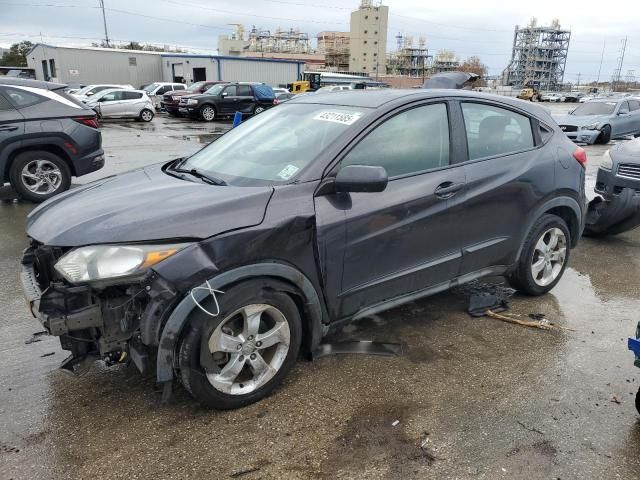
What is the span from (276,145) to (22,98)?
5.50m

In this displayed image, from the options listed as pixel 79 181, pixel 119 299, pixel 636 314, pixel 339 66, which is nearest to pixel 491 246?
pixel 636 314

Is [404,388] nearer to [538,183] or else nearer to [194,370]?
[194,370]

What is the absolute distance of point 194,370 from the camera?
8.32 ft

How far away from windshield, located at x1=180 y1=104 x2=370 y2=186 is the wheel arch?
56 centimetres

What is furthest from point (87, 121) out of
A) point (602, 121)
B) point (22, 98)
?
point (602, 121)

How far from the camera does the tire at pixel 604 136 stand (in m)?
16.3

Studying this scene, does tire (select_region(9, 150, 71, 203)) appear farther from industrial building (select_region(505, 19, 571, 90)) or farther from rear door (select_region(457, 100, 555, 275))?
industrial building (select_region(505, 19, 571, 90))

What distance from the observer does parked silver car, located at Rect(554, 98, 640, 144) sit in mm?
16078

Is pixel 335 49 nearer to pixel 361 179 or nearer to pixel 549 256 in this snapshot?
pixel 549 256

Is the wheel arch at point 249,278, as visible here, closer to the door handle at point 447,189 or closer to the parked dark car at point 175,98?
the door handle at point 447,189

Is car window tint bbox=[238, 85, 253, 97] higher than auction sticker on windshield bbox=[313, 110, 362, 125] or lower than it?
lower

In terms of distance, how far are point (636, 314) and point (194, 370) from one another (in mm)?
3606

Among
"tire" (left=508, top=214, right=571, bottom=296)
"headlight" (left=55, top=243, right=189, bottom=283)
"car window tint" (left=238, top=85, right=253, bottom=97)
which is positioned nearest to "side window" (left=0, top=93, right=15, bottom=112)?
"headlight" (left=55, top=243, right=189, bottom=283)

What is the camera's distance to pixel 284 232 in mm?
2691
